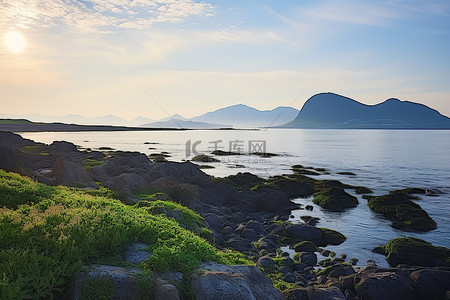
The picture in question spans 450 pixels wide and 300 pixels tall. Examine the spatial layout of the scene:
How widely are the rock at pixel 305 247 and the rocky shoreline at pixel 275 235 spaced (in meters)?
0.07

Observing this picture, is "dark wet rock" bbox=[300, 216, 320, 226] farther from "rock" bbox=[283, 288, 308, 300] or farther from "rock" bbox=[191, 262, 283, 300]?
"rock" bbox=[191, 262, 283, 300]

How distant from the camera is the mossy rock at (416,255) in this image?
20.1 metres

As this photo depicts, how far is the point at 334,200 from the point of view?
115ft

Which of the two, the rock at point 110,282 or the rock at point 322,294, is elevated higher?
the rock at point 110,282

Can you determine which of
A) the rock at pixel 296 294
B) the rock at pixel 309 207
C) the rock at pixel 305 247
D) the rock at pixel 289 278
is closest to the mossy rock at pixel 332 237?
the rock at pixel 305 247

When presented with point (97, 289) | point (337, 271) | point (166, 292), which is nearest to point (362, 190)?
point (337, 271)

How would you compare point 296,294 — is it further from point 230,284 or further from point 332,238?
point 332,238

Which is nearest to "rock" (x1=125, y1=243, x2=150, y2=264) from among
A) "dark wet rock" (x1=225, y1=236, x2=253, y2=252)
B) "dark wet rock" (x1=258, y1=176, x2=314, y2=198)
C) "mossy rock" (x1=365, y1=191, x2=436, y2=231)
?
"dark wet rock" (x1=225, y1=236, x2=253, y2=252)

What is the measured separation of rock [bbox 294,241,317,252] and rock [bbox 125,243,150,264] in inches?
533

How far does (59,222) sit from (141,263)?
114 inches

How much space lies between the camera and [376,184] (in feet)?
163

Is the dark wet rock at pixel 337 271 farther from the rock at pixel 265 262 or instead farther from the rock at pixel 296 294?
the rock at pixel 296 294

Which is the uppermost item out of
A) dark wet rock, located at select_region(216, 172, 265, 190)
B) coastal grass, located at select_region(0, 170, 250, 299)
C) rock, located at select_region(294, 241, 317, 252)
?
coastal grass, located at select_region(0, 170, 250, 299)

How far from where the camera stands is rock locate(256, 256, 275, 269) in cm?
1775
